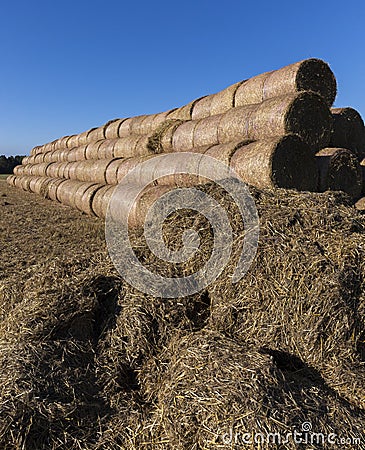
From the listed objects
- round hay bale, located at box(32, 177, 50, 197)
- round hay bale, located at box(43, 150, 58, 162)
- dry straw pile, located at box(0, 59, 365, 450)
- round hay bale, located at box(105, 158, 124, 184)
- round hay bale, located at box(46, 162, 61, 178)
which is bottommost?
dry straw pile, located at box(0, 59, 365, 450)

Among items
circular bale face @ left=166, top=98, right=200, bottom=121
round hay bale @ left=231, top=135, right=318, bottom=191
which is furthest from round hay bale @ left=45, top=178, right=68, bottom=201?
round hay bale @ left=231, top=135, right=318, bottom=191

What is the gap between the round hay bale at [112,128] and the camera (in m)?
15.0

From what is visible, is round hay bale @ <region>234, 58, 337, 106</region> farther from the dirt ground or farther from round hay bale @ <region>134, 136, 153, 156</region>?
the dirt ground

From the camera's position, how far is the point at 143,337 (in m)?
3.28

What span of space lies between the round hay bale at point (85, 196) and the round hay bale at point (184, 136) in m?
3.57

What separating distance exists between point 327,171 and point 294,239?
11.8ft

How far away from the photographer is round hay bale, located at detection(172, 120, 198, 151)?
28.4ft

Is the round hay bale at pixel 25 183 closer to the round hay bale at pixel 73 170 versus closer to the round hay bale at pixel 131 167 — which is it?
the round hay bale at pixel 73 170

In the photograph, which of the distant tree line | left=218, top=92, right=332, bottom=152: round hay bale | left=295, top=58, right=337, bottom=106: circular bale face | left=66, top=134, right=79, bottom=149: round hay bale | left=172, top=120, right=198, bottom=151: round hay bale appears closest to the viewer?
left=218, top=92, right=332, bottom=152: round hay bale

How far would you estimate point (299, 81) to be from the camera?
6777mm

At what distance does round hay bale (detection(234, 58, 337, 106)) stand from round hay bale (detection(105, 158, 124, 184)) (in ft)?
17.8

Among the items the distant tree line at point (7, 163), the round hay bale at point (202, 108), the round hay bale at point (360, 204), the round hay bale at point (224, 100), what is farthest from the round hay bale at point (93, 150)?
the distant tree line at point (7, 163)

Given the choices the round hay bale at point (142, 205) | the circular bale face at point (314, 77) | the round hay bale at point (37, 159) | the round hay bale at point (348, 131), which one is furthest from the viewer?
the round hay bale at point (37, 159)

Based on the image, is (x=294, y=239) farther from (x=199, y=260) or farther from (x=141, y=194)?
(x=141, y=194)
